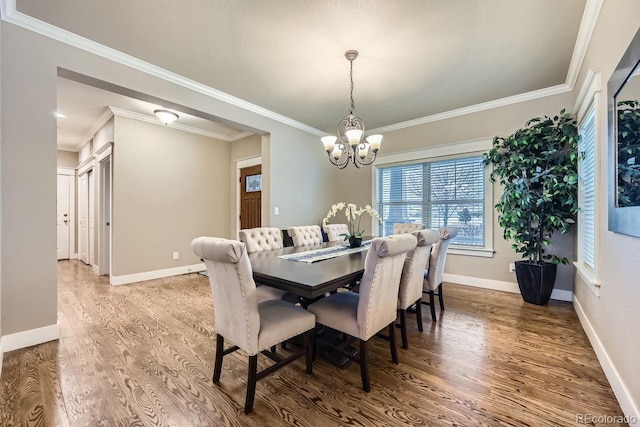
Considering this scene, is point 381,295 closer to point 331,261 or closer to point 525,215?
point 331,261

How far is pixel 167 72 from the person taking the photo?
2939mm

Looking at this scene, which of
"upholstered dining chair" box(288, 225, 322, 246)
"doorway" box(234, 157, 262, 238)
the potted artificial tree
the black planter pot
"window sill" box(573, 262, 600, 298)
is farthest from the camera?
"doorway" box(234, 157, 262, 238)

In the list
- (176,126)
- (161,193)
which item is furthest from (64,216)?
(176,126)

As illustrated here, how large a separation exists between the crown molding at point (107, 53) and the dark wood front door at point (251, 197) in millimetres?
1522

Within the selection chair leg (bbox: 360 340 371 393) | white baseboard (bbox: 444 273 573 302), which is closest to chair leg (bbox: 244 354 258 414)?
chair leg (bbox: 360 340 371 393)

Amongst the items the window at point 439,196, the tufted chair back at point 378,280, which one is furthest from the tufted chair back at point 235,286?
the window at point 439,196

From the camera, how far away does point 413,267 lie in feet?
7.23

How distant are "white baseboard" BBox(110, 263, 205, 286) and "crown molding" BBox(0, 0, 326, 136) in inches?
116

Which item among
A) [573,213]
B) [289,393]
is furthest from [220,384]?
[573,213]

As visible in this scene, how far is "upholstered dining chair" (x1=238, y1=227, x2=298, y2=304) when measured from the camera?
2.36 metres

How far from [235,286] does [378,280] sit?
85cm

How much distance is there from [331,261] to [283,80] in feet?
7.21

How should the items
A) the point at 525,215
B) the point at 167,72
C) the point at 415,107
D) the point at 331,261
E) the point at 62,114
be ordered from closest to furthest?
1. the point at 331,261
2. the point at 167,72
3. the point at 525,215
4. the point at 415,107
5. the point at 62,114

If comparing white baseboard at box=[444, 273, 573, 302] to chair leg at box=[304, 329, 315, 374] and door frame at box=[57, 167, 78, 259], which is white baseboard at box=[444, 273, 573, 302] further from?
door frame at box=[57, 167, 78, 259]
